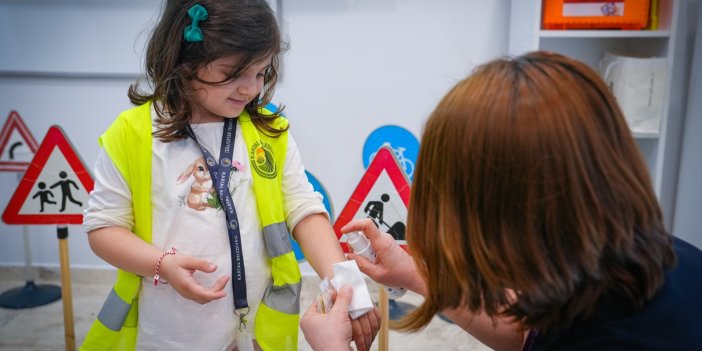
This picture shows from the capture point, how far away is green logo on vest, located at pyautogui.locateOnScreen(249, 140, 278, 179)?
1.34 meters

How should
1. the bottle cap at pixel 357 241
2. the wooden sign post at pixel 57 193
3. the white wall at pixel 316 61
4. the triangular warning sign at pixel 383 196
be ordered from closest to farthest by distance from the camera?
the bottle cap at pixel 357 241 < the triangular warning sign at pixel 383 196 < the wooden sign post at pixel 57 193 < the white wall at pixel 316 61

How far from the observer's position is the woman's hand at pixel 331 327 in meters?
1.10

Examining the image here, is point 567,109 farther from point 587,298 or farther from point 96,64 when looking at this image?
point 96,64

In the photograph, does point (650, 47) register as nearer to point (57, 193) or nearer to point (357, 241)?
point (357, 241)

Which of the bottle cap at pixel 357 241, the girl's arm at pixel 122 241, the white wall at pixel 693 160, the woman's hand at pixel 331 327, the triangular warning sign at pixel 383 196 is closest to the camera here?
the woman's hand at pixel 331 327

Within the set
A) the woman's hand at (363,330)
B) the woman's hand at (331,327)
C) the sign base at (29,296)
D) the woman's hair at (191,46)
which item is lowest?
the sign base at (29,296)

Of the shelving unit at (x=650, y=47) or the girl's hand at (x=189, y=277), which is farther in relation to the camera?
the shelving unit at (x=650, y=47)

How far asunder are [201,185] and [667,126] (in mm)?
2586

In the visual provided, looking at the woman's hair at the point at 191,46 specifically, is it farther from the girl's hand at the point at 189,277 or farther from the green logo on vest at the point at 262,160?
the girl's hand at the point at 189,277

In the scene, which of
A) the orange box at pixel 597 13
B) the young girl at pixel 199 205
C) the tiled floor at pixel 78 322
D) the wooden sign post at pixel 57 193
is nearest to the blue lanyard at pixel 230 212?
the young girl at pixel 199 205

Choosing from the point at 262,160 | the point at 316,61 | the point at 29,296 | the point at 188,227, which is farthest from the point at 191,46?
the point at 29,296

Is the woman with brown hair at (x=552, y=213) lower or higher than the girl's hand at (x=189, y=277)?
higher

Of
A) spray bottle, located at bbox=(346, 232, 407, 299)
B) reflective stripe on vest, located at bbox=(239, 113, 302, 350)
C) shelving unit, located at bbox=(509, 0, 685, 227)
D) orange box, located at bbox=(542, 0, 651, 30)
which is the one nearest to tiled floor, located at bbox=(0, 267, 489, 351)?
shelving unit, located at bbox=(509, 0, 685, 227)

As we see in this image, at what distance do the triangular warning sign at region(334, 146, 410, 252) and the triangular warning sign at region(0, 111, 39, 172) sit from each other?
5.48 feet
